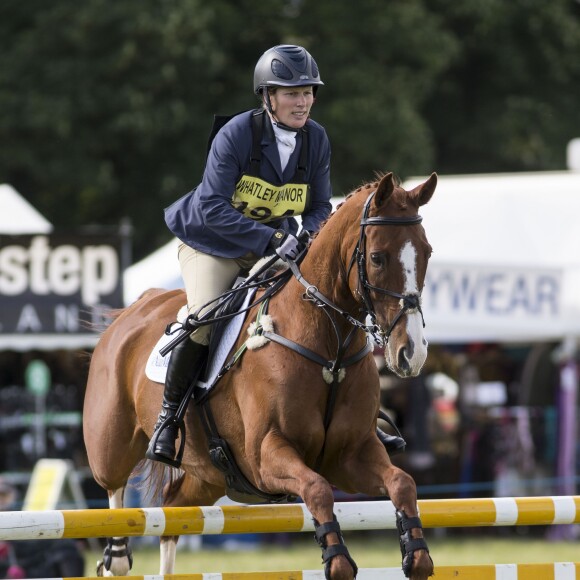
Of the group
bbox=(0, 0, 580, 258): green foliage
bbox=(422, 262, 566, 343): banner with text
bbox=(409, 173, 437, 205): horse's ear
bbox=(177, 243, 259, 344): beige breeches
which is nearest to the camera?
bbox=(409, 173, 437, 205): horse's ear

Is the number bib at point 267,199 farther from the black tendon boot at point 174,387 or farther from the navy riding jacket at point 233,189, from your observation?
the black tendon boot at point 174,387

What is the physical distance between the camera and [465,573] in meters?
5.86

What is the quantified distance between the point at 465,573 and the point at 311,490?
1.04 meters

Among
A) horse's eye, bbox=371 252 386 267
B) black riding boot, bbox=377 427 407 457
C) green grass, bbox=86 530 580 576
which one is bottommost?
green grass, bbox=86 530 580 576

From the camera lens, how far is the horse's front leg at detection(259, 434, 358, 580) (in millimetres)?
5109

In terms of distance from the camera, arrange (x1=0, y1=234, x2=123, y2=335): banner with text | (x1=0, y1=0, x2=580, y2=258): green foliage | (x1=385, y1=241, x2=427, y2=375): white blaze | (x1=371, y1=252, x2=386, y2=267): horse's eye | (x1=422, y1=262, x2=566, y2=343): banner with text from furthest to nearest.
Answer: (x1=0, y1=0, x2=580, y2=258): green foliage → (x1=422, y1=262, x2=566, y2=343): banner with text → (x1=0, y1=234, x2=123, y2=335): banner with text → (x1=371, y1=252, x2=386, y2=267): horse's eye → (x1=385, y1=241, x2=427, y2=375): white blaze

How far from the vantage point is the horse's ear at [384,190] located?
5.37m

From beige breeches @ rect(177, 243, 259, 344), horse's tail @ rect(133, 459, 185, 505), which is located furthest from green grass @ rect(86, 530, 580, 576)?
beige breeches @ rect(177, 243, 259, 344)

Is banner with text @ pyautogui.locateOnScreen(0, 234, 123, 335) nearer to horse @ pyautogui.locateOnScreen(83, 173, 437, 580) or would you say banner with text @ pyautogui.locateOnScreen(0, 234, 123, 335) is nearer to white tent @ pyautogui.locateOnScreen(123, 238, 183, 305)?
white tent @ pyautogui.locateOnScreen(123, 238, 183, 305)

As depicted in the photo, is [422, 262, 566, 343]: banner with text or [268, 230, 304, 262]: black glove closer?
[268, 230, 304, 262]: black glove

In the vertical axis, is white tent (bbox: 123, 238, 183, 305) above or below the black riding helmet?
below

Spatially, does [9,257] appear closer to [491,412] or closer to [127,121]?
[491,412]

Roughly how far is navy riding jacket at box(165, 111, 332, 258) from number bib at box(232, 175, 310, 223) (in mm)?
36

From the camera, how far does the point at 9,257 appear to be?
42.8 feet
